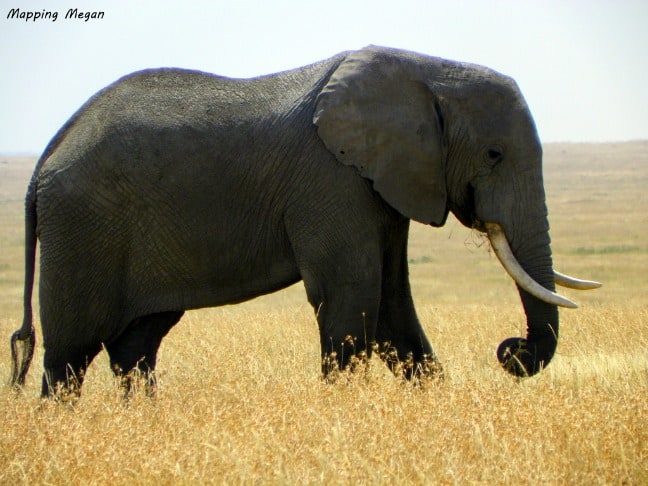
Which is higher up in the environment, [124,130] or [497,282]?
[124,130]

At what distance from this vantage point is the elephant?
783cm

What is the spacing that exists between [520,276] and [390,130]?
1383 mm

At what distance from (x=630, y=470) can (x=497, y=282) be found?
66.5 feet

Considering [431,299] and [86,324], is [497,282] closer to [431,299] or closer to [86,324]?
[431,299]

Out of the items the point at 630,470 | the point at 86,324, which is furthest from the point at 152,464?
the point at 86,324

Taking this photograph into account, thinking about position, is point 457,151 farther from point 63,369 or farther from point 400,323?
point 63,369

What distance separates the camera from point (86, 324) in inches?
328

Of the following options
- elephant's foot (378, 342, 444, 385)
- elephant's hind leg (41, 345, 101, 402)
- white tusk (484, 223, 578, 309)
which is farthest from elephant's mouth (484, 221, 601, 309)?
elephant's hind leg (41, 345, 101, 402)

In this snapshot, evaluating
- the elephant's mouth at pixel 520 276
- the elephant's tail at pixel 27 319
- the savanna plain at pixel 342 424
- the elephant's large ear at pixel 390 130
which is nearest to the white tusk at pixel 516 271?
the elephant's mouth at pixel 520 276

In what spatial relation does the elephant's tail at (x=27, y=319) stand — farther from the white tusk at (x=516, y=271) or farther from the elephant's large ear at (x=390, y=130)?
the white tusk at (x=516, y=271)

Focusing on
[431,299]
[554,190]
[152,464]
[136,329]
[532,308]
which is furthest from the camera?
[554,190]

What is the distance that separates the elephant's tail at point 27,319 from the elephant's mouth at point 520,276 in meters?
3.37

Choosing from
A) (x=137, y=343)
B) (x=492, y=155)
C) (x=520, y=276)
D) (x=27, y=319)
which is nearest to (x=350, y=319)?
(x=520, y=276)

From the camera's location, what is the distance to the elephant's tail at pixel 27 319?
8562mm
